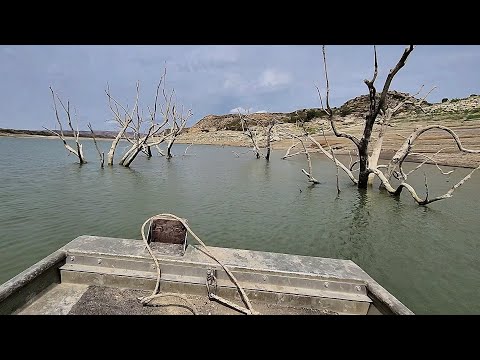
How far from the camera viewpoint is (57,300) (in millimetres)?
3816

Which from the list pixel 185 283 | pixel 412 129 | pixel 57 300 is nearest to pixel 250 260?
pixel 185 283

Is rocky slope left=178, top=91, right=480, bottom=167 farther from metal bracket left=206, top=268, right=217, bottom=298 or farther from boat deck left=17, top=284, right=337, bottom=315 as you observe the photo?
metal bracket left=206, top=268, right=217, bottom=298

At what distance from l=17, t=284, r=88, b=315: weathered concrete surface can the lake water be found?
253cm

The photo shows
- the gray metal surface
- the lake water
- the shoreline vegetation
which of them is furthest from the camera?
the shoreline vegetation

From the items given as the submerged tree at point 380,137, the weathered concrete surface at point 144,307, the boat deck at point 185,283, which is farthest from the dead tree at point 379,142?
the weathered concrete surface at point 144,307

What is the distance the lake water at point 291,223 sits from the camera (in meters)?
6.37

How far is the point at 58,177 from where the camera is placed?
1717 cm

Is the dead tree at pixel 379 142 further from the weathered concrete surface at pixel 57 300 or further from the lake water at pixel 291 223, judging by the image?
the weathered concrete surface at pixel 57 300

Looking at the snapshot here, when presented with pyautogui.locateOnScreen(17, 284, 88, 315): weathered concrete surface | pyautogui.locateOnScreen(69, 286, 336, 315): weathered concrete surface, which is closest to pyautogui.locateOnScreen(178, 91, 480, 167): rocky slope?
pyautogui.locateOnScreen(69, 286, 336, 315): weathered concrete surface

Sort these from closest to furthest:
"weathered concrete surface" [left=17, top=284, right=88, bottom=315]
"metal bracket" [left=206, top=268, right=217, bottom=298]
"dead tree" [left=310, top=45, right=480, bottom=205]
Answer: "weathered concrete surface" [left=17, top=284, right=88, bottom=315]
"metal bracket" [left=206, top=268, right=217, bottom=298]
"dead tree" [left=310, top=45, right=480, bottom=205]

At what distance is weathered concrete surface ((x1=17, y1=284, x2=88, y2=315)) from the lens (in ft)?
11.7
